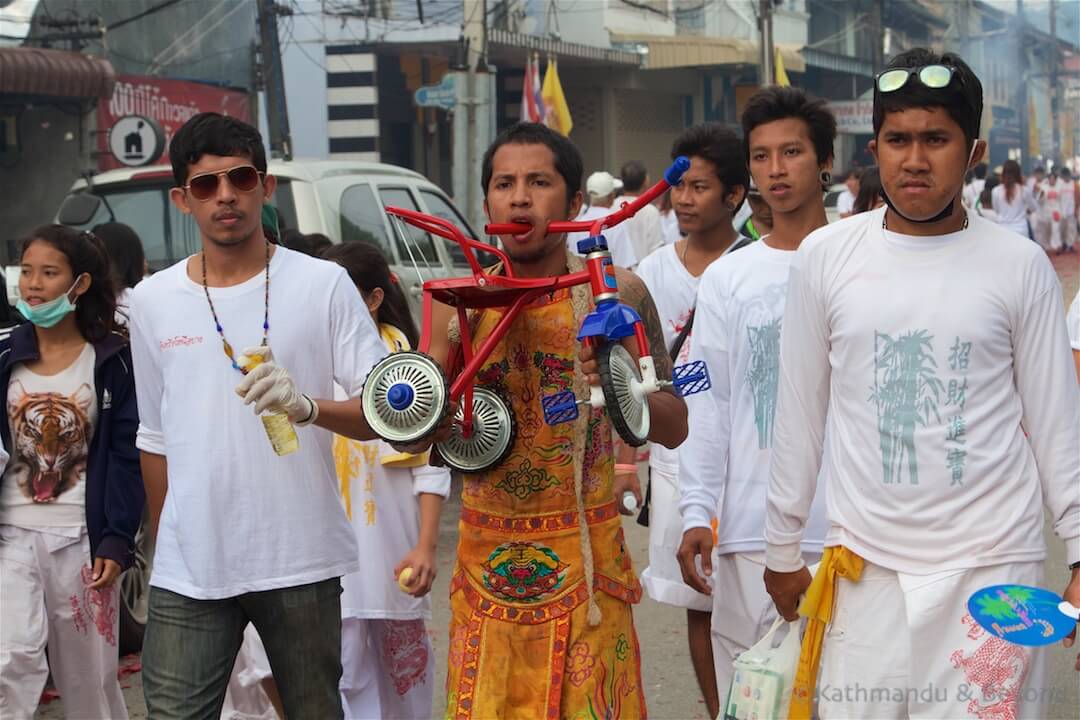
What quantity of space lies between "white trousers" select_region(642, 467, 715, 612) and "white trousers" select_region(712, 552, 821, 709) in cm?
36

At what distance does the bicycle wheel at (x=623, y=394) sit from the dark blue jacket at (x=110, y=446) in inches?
94.7

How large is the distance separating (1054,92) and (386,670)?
63.1 meters

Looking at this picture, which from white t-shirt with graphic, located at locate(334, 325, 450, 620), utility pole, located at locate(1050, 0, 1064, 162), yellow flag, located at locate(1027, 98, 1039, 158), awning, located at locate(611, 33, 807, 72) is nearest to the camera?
white t-shirt with graphic, located at locate(334, 325, 450, 620)

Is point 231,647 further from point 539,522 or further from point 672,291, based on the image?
point 672,291

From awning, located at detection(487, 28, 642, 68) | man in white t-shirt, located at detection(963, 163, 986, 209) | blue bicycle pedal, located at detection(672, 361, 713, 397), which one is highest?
awning, located at detection(487, 28, 642, 68)

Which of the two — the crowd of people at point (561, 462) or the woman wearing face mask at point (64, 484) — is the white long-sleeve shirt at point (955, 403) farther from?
the woman wearing face mask at point (64, 484)

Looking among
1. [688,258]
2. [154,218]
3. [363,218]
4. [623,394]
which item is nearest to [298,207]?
[363,218]

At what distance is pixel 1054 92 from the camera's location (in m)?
62.9

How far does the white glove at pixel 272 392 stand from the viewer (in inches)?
136

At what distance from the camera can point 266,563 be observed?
3.90 m

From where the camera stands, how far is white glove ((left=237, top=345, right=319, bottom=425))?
3.45 metres

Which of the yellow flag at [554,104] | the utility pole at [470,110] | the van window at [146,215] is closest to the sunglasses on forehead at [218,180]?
the van window at [146,215]

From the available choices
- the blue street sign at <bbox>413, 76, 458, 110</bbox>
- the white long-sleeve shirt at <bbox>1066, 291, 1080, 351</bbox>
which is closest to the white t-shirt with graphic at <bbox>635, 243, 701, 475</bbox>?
the white long-sleeve shirt at <bbox>1066, 291, 1080, 351</bbox>

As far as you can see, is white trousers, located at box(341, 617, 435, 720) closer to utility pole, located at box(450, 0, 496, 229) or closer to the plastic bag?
the plastic bag
